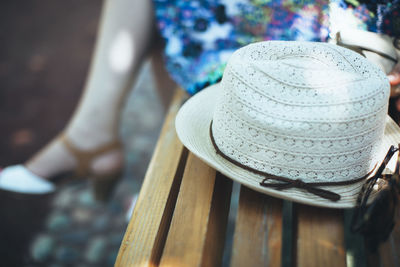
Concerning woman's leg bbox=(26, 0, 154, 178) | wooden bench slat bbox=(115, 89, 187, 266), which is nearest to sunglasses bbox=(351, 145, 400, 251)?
wooden bench slat bbox=(115, 89, 187, 266)

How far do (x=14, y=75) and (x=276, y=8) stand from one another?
180cm

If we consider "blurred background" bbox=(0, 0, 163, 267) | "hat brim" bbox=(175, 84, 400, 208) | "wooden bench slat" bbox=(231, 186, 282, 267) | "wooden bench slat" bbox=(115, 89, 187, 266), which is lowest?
"blurred background" bbox=(0, 0, 163, 267)

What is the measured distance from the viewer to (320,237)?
2.44ft

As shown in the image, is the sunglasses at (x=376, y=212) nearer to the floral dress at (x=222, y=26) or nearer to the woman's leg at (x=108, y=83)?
the floral dress at (x=222, y=26)

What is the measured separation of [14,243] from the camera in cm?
145

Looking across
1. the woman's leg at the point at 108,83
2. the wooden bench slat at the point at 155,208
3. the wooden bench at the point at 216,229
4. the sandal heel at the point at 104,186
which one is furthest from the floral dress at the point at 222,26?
the sandal heel at the point at 104,186

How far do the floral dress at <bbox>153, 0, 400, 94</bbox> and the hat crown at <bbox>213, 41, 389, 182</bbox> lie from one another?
15.3 inches

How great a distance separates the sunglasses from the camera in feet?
2.25

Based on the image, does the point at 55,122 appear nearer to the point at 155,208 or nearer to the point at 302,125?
the point at 155,208

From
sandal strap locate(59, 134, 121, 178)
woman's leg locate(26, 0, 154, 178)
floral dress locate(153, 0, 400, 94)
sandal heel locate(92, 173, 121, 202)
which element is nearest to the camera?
floral dress locate(153, 0, 400, 94)

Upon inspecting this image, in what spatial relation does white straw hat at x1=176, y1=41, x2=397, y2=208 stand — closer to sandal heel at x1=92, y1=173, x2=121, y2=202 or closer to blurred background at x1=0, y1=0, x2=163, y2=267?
sandal heel at x1=92, y1=173, x2=121, y2=202

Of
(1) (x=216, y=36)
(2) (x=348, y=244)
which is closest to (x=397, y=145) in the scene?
(2) (x=348, y=244)

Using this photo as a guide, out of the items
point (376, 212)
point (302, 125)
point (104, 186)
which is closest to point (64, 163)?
point (104, 186)

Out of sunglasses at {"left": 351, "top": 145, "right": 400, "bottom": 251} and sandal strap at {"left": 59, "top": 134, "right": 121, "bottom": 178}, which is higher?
sunglasses at {"left": 351, "top": 145, "right": 400, "bottom": 251}
